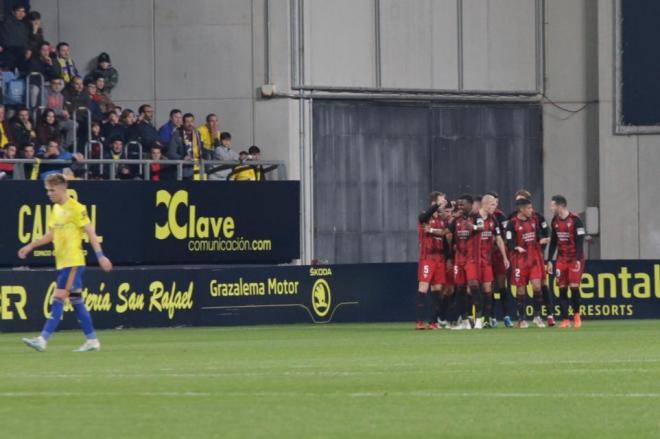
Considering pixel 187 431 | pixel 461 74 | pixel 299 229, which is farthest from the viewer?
pixel 461 74

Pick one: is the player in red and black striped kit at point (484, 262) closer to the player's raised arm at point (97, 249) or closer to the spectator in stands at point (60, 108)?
the spectator in stands at point (60, 108)

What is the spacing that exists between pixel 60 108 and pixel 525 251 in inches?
353

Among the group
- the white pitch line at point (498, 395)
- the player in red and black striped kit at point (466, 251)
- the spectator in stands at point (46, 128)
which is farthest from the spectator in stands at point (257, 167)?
the white pitch line at point (498, 395)

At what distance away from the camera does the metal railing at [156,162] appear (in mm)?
30281

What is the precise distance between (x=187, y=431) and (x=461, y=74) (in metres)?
31.1

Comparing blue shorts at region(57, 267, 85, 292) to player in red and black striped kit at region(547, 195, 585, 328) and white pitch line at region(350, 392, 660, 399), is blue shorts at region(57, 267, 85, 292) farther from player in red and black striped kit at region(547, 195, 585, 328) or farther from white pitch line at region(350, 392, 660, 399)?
player in red and black striped kit at region(547, 195, 585, 328)

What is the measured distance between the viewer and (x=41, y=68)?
32.1 metres

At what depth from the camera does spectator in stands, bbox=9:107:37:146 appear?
98.6 feet

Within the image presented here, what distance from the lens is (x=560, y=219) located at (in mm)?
28672

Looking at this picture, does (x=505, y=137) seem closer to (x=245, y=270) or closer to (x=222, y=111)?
(x=222, y=111)

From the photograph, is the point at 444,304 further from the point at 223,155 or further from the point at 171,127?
the point at 171,127

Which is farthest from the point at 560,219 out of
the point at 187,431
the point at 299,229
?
the point at 187,431

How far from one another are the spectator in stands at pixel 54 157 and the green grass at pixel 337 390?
9150 millimetres

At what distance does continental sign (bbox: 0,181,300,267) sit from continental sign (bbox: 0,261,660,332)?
65.5 inches
